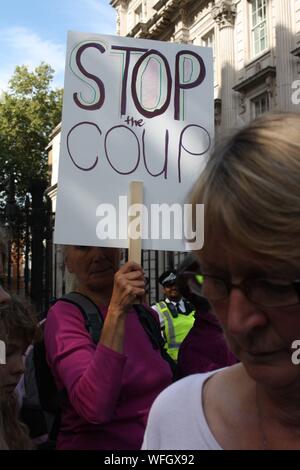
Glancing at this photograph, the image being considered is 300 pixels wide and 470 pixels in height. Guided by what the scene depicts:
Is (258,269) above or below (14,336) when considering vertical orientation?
above

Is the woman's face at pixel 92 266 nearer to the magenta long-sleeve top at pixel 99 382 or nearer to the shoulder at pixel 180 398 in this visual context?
the magenta long-sleeve top at pixel 99 382

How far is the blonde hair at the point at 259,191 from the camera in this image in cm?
91

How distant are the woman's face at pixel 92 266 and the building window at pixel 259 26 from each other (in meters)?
16.6

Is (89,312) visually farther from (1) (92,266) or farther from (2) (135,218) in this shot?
(2) (135,218)

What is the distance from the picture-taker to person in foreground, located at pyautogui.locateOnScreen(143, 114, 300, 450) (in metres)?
0.91

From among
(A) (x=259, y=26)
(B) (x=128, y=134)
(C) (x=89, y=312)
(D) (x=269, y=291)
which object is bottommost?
(C) (x=89, y=312)

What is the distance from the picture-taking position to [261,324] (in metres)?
0.93

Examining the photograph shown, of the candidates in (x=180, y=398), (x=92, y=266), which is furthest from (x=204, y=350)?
(x=180, y=398)

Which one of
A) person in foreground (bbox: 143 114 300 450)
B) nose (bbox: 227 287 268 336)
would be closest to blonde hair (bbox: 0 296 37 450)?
person in foreground (bbox: 143 114 300 450)

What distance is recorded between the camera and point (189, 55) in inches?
91.0

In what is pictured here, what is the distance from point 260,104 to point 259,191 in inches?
688

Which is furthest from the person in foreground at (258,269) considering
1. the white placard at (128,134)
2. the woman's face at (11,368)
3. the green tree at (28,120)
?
the green tree at (28,120)
